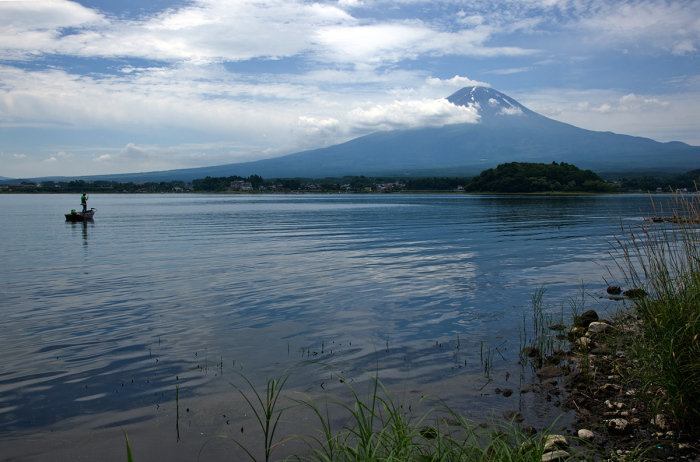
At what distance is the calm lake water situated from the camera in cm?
690

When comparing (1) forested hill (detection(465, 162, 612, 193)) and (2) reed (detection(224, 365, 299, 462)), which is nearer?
(2) reed (detection(224, 365, 299, 462))

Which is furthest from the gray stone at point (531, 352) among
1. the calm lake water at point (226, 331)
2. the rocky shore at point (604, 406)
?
the calm lake water at point (226, 331)

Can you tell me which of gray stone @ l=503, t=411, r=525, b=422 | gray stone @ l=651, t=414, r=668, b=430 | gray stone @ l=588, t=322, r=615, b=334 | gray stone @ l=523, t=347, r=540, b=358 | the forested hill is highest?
the forested hill

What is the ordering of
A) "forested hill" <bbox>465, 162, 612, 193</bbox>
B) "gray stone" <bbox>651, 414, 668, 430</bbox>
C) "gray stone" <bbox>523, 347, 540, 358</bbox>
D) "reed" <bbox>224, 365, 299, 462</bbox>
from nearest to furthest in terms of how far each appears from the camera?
"reed" <bbox>224, 365, 299, 462</bbox>
"gray stone" <bbox>651, 414, 668, 430</bbox>
"gray stone" <bbox>523, 347, 540, 358</bbox>
"forested hill" <bbox>465, 162, 612, 193</bbox>

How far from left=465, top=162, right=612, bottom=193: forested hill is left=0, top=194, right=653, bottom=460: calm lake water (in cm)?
12296

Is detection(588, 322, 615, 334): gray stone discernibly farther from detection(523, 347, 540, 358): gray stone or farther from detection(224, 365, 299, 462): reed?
detection(224, 365, 299, 462): reed

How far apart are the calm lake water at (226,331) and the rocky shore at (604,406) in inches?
24.1

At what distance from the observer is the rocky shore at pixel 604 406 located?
5.24 meters

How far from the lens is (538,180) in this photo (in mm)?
137250

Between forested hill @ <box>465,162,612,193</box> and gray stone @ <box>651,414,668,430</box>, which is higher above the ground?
forested hill @ <box>465,162,612,193</box>

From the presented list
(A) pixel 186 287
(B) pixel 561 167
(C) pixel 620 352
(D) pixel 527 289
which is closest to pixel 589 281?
(D) pixel 527 289

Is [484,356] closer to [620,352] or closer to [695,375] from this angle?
[620,352]

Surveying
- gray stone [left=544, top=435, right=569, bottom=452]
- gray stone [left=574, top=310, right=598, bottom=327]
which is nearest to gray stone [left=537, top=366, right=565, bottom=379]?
gray stone [left=574, top=310, right=598, bottom=327]

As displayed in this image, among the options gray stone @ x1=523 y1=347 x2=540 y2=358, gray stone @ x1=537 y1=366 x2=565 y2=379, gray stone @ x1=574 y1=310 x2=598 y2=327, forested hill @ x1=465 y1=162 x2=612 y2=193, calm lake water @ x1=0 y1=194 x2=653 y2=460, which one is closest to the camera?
calm lake water @ x1=0 y1=194 x2=653 y2=460
